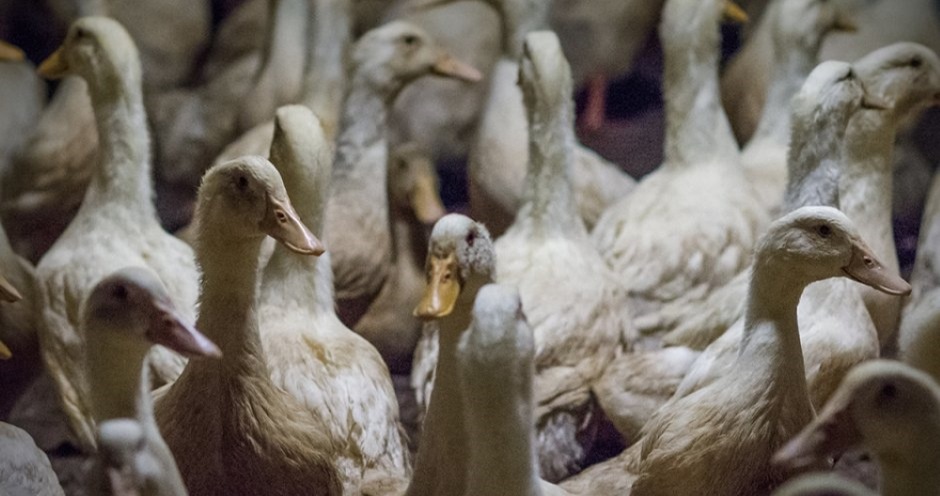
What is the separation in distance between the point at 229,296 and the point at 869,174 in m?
2.66

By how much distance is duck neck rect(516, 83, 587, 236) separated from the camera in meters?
6.23

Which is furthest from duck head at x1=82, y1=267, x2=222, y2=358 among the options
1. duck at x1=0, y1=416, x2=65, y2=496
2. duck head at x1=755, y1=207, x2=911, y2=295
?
duck head at x1=755, y1=207, x2=911, y2=295

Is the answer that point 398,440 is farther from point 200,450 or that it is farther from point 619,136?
point 619,136

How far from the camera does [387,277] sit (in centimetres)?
699

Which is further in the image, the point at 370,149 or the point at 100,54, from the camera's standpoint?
the point at 370,149

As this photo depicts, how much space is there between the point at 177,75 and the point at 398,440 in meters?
3.69

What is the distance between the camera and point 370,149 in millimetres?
7070

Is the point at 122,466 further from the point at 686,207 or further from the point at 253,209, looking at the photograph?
the point at 686,207

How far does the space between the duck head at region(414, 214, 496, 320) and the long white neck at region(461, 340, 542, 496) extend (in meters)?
0.54

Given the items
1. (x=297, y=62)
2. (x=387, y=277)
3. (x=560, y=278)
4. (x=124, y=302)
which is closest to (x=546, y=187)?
(x=560, y=278)

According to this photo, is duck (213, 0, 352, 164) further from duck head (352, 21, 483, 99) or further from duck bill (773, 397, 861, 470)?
duck bill (773, 397, 861, 470)

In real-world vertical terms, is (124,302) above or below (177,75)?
above

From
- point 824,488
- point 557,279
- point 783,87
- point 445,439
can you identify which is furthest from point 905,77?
point 824,488

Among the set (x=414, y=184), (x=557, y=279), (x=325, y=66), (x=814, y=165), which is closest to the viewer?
(x=814, y=165)
